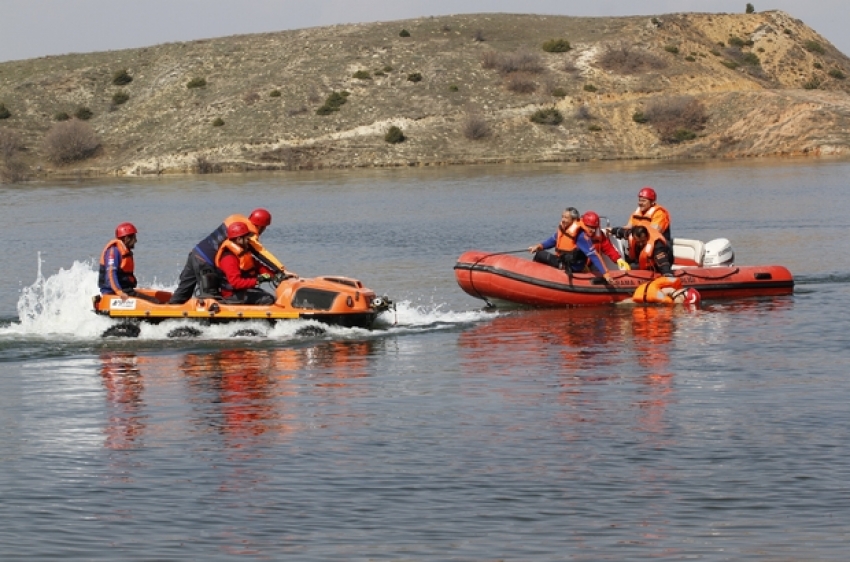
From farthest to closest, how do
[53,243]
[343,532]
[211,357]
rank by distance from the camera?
[53,243] < [211,357] < [343,532]

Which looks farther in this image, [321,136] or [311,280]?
[321,136]

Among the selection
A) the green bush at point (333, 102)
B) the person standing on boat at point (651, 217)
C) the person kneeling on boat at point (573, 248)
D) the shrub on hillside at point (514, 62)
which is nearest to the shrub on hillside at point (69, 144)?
the green bush at point (333, 102)

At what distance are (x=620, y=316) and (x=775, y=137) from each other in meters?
55.2

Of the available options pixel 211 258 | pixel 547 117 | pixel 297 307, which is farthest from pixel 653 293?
pixel 547 117

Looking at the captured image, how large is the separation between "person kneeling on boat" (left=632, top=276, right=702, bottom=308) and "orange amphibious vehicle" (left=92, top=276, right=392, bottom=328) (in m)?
4.37

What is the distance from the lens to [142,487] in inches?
451

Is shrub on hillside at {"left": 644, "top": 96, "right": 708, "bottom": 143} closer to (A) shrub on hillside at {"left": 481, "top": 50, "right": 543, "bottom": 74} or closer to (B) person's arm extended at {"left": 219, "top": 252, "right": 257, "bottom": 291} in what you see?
(A) shrub on hillside at {"left": 481, "top": 50, "right": 543, "bottom": 74}

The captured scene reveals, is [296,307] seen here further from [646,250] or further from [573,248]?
[646,250]

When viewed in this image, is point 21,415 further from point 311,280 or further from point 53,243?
point 53,243

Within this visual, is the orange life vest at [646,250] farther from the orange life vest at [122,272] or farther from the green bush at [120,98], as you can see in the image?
the green bush at [120,98]

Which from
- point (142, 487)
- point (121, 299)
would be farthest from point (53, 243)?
point (142, 487)

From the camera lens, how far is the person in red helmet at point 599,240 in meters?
20.8

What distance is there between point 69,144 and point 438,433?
68.6 meters

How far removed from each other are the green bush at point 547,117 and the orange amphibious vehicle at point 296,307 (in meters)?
59.5
